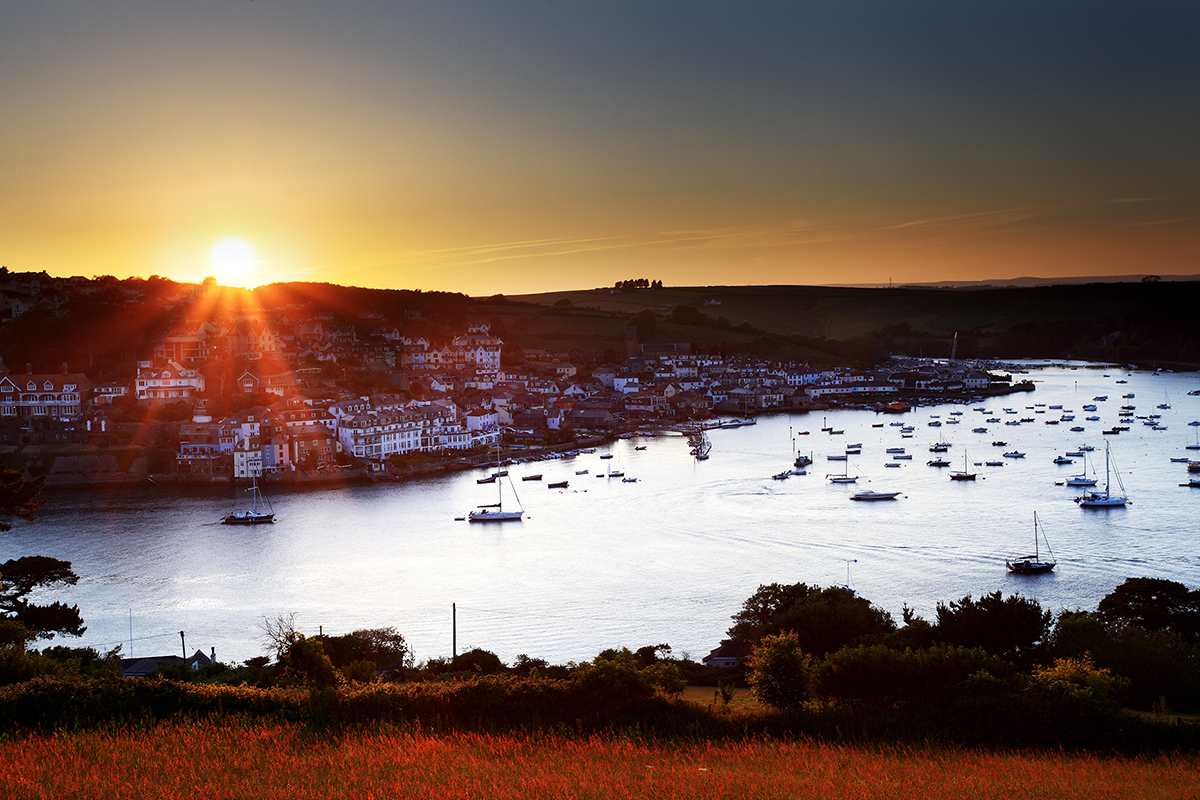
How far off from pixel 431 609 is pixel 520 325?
27076 mm

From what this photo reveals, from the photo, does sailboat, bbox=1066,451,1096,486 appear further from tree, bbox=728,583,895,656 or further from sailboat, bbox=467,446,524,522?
tree, bbox=728,583,895,656

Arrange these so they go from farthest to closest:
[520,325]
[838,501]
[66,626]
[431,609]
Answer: [520,325] < [838,501] < [431,609] < [66,626]

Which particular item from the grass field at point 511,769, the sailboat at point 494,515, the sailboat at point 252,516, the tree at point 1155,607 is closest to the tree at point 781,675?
the grass field at point 511,769

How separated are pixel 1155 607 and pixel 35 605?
771cm

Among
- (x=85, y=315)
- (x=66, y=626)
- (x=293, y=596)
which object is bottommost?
(x=293, y=596)

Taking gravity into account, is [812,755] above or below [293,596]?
above

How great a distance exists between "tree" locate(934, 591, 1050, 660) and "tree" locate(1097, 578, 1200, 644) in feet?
3.18

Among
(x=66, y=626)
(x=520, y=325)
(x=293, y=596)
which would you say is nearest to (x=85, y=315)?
(x=520, y=325)

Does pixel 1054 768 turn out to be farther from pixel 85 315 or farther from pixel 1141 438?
pixel 85 315

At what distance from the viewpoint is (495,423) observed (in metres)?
19.5

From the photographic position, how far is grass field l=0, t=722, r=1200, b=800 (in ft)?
6.49

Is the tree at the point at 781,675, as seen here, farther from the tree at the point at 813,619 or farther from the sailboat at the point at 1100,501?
the sailboat at the point at 1100,501

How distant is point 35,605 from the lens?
21.8ft

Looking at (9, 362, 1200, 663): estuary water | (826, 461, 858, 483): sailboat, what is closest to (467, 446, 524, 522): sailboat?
(9, 362, 1200, 663): estuary water
